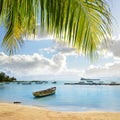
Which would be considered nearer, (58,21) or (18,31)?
(58,21)

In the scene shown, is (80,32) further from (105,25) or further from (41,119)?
(41,119)

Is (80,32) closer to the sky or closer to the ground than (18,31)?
closer to the ground

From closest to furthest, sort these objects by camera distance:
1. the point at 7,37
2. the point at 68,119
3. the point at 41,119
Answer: the point at 7,37, the point at 41,119, the point at 68,119

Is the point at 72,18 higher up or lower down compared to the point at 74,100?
higher up

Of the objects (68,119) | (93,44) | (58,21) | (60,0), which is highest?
(60,0)

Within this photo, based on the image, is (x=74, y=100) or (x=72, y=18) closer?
(x=72, y=18)

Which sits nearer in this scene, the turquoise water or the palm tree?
the palm tree

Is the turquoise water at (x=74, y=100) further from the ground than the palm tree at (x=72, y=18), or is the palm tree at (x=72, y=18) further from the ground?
the palm tree at (x=72, y=18)

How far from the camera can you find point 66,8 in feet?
5.94

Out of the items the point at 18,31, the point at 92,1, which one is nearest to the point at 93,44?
the point at 92,1

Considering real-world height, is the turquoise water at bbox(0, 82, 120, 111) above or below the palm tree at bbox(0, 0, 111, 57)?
below

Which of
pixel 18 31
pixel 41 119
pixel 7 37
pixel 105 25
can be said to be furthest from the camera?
pixel 41 119

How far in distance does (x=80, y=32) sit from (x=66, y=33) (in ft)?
0.32

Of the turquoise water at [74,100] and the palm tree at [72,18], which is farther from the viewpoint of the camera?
the turquoise water at [74,100]
